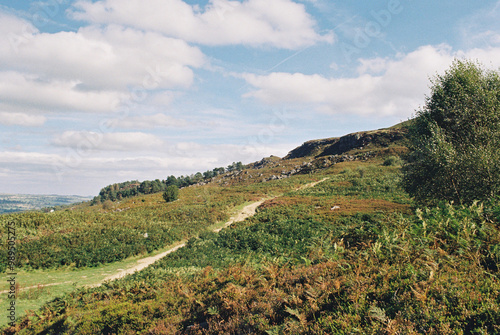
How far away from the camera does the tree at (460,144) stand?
15.3 metres

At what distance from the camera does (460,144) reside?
16922 mm

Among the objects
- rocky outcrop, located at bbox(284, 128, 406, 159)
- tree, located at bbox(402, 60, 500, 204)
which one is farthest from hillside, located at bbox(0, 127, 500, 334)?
rocky outcrop, located at bbox(284, 128, 406, 159)

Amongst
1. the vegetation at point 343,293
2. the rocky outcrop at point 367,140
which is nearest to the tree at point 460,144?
the vegetation at point 343,293

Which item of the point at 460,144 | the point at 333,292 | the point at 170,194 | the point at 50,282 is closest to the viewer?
the point at 333,292

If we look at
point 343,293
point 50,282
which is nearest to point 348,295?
point 343,293

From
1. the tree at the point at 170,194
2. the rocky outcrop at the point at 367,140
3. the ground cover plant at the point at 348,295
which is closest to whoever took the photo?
the ground cover plant at the point at 348,295

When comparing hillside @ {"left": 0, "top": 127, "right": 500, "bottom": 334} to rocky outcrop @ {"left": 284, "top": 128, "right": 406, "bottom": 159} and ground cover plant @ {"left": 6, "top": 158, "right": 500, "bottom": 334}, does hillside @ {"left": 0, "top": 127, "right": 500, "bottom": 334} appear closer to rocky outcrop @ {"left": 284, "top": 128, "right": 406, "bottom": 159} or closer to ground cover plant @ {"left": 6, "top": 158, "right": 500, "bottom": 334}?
ground cover plant @ {"left": 6, "top": 158, "right": 500, "bottom": 334}

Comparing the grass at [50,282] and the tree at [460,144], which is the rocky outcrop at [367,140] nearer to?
the tree at [460,144]

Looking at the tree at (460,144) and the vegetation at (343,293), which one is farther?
the tree at (460,144)

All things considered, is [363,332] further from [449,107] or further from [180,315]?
[449,107]

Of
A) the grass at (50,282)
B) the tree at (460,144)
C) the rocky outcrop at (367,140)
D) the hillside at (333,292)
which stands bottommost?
the grass at (50,282)

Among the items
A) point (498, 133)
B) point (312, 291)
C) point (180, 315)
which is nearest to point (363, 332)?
point (312, 291)

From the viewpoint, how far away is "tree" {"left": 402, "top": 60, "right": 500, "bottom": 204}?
1533 cm

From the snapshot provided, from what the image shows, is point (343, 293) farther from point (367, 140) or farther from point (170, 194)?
point (367, 140)
